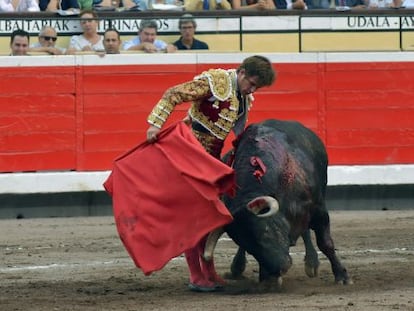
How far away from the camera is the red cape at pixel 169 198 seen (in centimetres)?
652

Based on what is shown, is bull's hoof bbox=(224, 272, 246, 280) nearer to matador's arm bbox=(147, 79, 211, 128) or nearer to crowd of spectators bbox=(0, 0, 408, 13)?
matador's arm bbox=(147, 79, 211, 128)

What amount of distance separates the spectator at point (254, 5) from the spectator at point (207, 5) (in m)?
0.10

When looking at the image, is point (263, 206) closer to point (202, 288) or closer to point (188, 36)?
point (202, 288)

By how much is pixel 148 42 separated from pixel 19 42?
1183 mm

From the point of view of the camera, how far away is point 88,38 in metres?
11.2

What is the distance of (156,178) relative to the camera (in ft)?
22.1

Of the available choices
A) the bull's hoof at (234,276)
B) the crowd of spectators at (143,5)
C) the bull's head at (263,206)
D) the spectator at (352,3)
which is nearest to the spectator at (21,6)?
the crowd of spectators at (143,5)

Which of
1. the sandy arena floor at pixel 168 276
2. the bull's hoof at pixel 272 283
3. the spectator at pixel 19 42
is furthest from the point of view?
the spectator at pixel 19 42

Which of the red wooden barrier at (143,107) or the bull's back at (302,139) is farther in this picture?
the red wooden barrier at (143,107)

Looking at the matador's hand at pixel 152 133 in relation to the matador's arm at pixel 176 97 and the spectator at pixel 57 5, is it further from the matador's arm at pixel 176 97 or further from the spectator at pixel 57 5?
the spectator at pixel 57 5

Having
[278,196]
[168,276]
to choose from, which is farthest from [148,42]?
[278,196]

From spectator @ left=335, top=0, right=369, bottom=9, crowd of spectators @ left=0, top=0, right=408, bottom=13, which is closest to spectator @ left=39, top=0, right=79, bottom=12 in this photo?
crowd of spectators @ left=0, top=0, right=408, bottom=13

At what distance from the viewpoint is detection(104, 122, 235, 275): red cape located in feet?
21.4

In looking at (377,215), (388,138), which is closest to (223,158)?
(377,215)
